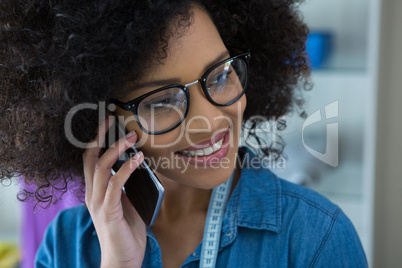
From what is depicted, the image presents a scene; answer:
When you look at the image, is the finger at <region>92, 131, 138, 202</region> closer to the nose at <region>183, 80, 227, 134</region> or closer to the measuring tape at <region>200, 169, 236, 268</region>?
the nose at <region>183, 80, 227, 134</region>

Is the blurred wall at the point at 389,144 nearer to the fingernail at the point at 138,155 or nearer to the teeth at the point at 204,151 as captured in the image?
the teeth at the point at 204,151

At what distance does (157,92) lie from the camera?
892 mm

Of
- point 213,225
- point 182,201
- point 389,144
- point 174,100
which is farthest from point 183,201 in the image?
point 389,144

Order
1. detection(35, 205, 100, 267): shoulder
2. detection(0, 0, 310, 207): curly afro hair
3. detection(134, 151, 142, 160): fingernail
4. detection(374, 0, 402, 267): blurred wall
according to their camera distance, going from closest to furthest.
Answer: detection(0, 0, 310, 207): curly afro hair → detection(134, 151, 142, 160): fingernail → detection(35, 205, 100, 267): shoulder → detection(374, 0, 402, 267): blurred wall

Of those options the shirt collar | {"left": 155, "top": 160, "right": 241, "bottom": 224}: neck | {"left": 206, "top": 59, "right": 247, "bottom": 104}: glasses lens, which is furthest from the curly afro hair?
the shirt collar

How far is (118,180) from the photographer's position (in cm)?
99

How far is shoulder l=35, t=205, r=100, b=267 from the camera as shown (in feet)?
3.72

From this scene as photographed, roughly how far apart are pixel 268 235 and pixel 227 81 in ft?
1.16

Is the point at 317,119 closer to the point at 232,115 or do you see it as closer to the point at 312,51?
the point at 312,51

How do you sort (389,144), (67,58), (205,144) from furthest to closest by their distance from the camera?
(389,144)
(205,144)
(67,58)

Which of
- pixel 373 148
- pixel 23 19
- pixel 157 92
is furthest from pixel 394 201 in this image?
pixel 23 19

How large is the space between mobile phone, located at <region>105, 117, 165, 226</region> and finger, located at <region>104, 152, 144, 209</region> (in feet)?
0.14

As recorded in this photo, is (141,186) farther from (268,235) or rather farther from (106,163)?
(268,235)

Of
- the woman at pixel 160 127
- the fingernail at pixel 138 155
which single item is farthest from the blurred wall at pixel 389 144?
the fingernail at pixel 138 155
